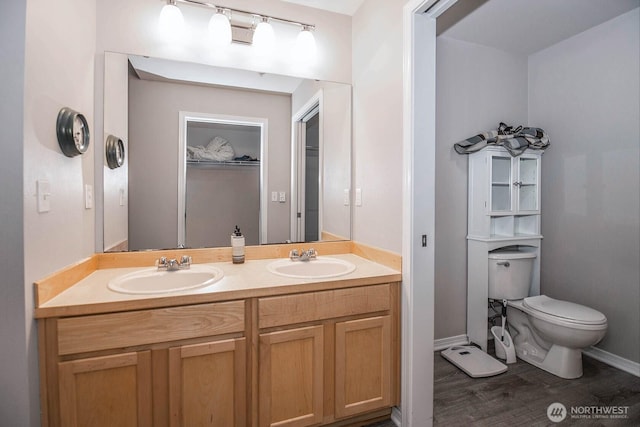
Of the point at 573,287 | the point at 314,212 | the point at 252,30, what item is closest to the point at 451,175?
the point at 314,212

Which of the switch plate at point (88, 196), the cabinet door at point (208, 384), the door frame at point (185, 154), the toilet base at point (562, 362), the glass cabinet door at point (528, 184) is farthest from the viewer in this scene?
the glass cabinet door at point (528, 184)

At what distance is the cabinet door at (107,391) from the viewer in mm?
1075

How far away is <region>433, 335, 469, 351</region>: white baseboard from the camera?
7.91ft

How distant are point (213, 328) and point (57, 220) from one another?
730mm

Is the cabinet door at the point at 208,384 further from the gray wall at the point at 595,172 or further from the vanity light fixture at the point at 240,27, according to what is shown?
the gray wall at the point at 595,172

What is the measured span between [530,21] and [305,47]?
5.40 ft

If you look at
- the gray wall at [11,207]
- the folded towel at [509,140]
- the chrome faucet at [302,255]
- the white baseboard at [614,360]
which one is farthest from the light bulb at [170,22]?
the white baseboard at [614,360]

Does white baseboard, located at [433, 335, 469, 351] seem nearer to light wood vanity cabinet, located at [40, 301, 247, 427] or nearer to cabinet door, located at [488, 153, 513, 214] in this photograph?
cabinet door, located at [488, 153, 513, 214]

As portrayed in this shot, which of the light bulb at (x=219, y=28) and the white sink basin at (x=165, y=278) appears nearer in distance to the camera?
the white sink basin at (x=165, y=278)

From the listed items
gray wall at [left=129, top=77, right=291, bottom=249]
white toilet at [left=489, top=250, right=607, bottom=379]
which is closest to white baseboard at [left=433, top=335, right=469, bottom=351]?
white toilet at [left=489, top=250, right=607, bottom=379]

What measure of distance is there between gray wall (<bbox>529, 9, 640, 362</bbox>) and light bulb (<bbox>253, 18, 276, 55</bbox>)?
2.34 m

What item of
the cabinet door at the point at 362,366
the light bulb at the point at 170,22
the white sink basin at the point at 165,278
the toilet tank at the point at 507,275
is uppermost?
the light bulb at the point at 170,22

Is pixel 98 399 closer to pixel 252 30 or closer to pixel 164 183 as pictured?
pixel 164 183

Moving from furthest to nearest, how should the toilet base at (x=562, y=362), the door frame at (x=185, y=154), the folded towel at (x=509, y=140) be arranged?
the folded towel at (x=509, y=140)
the toilet base at (x=562, y=362)
the door frame at (x=185, y=154)
